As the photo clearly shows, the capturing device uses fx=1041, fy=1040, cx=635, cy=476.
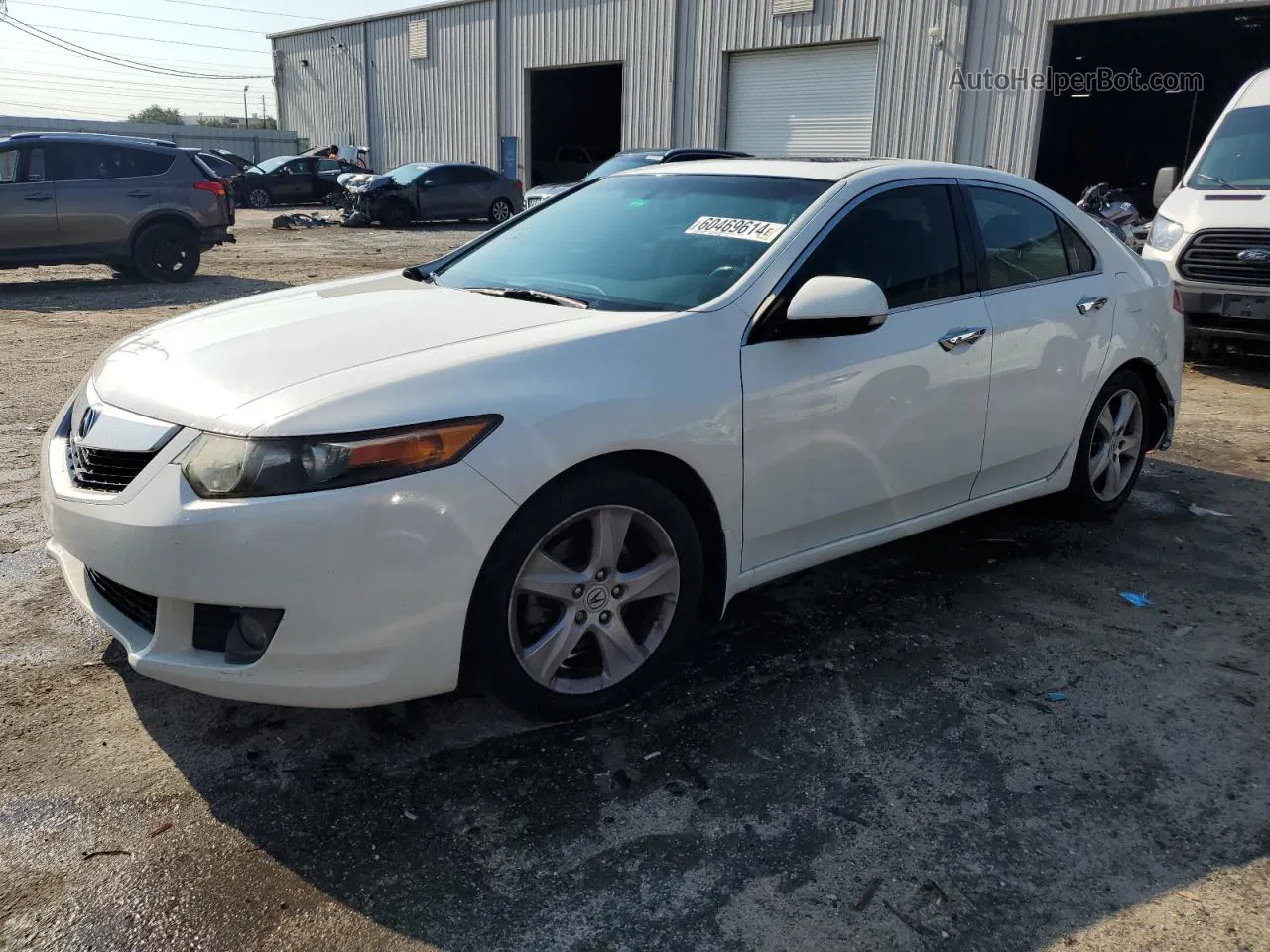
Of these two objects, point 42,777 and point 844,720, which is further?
point 844,720

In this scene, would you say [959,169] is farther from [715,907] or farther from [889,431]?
[715,907]

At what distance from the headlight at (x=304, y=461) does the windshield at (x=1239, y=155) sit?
8.91m

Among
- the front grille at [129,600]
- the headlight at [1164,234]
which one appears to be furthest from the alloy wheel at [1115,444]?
the headlight at [1164,234]

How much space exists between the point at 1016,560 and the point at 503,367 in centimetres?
272

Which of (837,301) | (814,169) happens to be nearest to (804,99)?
(814,169)

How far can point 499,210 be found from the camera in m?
24.2

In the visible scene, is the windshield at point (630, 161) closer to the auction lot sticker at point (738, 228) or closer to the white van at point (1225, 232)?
the white van at point (1225, 232)

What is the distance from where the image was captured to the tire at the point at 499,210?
2393 centimetres

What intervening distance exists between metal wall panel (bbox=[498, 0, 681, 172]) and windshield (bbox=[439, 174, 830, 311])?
19.6 metres

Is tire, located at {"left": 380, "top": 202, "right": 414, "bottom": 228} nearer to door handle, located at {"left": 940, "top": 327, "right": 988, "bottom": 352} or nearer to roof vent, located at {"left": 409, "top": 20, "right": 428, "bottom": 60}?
roof vent, located at {"left": 409, "top": 20, "right": 428, "bottom": 60}

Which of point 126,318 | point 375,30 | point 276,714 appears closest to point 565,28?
point 375,30

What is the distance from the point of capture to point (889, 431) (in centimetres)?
352

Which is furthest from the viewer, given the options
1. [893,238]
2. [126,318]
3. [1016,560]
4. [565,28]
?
[565,28]

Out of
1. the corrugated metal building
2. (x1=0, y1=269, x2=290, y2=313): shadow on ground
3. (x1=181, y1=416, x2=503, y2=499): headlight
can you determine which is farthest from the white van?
(x1=0, y1=269, x2=290, y2=313): shadow on ground
